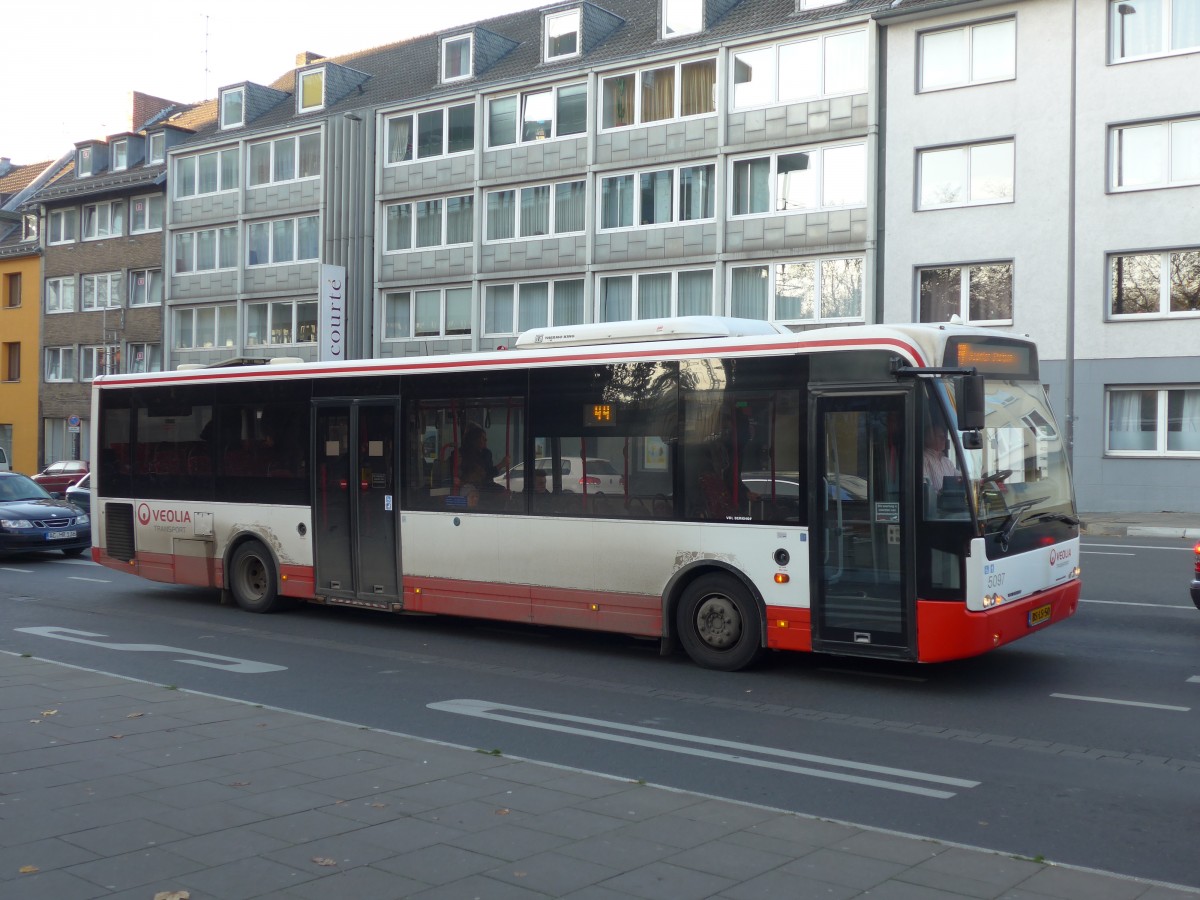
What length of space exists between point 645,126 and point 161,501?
944 inches

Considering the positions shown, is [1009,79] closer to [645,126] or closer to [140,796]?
[645,126]

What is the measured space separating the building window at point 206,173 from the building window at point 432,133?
329 inches

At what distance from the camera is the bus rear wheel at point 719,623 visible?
10.3m

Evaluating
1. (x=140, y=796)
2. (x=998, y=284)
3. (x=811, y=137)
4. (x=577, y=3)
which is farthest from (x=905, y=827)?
(x=577, y=3)

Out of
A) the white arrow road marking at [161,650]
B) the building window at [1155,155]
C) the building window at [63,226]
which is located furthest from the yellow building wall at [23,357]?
the white arrow road marking at [161,650]

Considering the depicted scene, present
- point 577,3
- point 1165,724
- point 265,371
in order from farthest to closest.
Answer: point 577,3 < point 265,371 < point 1165,724

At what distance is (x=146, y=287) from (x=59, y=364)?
695cm

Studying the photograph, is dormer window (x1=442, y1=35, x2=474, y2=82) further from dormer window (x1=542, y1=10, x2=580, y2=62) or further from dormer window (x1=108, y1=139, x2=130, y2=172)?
dormer window (x1=108, y1=139, x2=130, y2=172)

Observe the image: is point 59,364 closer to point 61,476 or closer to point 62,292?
point 62,292

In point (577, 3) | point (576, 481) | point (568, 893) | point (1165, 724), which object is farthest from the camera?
point (577, 3)

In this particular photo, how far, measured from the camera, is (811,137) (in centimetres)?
3325

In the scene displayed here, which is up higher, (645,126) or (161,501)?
(645,126)

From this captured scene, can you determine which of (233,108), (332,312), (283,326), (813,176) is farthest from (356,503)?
(233,108)

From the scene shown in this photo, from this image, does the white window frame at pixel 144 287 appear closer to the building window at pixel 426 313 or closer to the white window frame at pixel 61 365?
the white window frame at pixel 61 365
